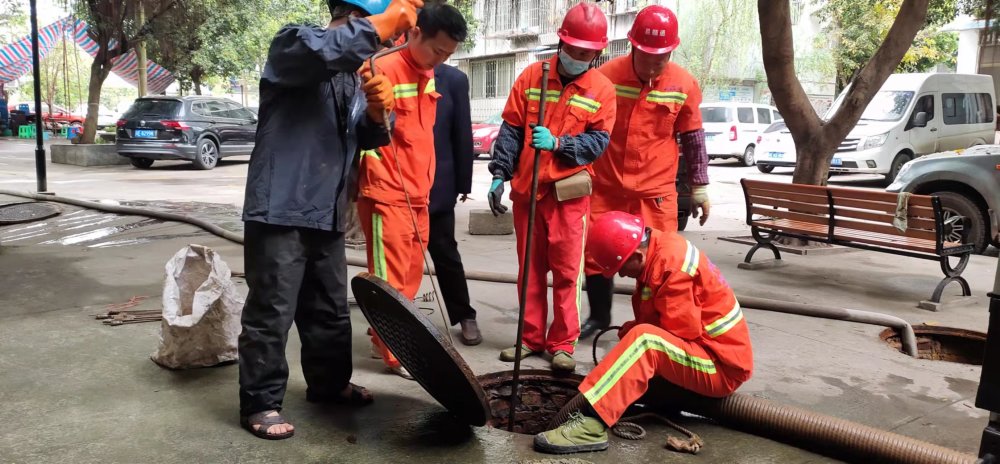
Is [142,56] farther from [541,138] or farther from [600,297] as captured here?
[541,138]

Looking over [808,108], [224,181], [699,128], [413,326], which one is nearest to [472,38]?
[224,181]

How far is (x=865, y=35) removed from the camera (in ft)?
80.1

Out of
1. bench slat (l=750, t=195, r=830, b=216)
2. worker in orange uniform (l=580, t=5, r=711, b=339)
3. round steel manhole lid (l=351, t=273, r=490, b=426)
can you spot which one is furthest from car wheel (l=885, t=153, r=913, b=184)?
round steel manhole lid (l=351, t=273, r=490, b=426)

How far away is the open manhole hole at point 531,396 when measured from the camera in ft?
11.4

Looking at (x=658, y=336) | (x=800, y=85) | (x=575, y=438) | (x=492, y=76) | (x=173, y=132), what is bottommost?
(x=575, y=438)

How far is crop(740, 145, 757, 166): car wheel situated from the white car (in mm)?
2199

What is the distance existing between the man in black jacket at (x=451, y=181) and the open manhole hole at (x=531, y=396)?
62 centimetres

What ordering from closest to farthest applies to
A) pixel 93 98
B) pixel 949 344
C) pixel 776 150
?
pixel 949 344 < pixel 776 150 < pixel 93 98

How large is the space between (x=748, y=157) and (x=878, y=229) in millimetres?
14697

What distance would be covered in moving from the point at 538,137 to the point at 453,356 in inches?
50.4

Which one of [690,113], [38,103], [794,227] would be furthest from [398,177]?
[38,103]

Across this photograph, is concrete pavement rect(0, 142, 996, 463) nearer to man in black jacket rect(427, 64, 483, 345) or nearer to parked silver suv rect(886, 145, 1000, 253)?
man in black jacket rect(427, 64, 483, 345)

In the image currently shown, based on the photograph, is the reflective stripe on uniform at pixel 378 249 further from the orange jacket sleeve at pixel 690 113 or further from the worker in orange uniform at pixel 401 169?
the orange jacket sleeve at pixel 690 113

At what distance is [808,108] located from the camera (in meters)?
7.79
